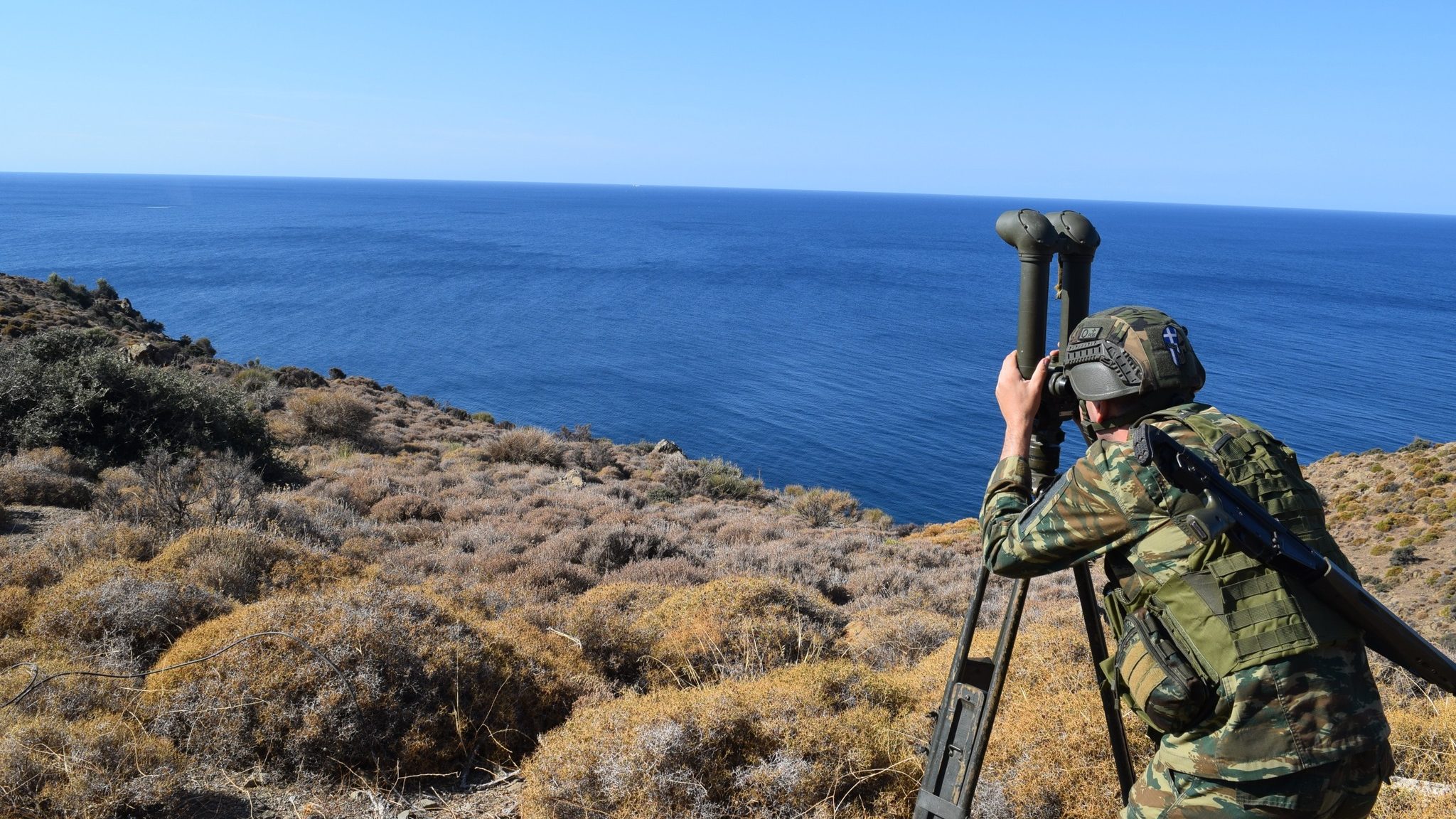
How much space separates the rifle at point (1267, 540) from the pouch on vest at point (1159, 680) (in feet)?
1.01

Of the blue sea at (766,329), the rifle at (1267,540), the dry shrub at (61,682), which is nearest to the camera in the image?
the rifle at (1267,540)

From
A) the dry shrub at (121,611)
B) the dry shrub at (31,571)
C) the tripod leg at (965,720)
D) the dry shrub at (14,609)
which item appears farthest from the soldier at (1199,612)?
the dry shrub at (31,571)

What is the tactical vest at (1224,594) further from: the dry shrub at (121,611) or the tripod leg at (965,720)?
the dry shrub at (121,611)

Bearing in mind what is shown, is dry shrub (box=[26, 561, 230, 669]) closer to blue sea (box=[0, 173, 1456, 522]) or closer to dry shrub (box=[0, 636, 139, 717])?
dry shrub (box=[0, 636, 139, 717])

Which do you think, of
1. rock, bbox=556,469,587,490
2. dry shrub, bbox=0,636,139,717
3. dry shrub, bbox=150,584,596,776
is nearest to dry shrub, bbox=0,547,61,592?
dry shrub, bbox=0,636,139,717

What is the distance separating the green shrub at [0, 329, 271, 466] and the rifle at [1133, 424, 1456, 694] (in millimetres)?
12201

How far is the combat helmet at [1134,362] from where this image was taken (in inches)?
83.6

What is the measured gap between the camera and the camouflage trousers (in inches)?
73.7

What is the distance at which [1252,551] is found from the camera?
5.97ft

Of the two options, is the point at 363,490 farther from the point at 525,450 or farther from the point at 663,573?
the point at 525,450

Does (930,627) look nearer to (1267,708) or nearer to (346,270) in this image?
(1267,708)

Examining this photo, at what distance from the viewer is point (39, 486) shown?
26.5 ft

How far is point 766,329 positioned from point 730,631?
189ft

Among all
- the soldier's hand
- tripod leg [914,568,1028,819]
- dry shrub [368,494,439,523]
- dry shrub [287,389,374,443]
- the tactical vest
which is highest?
the soldier's hand
